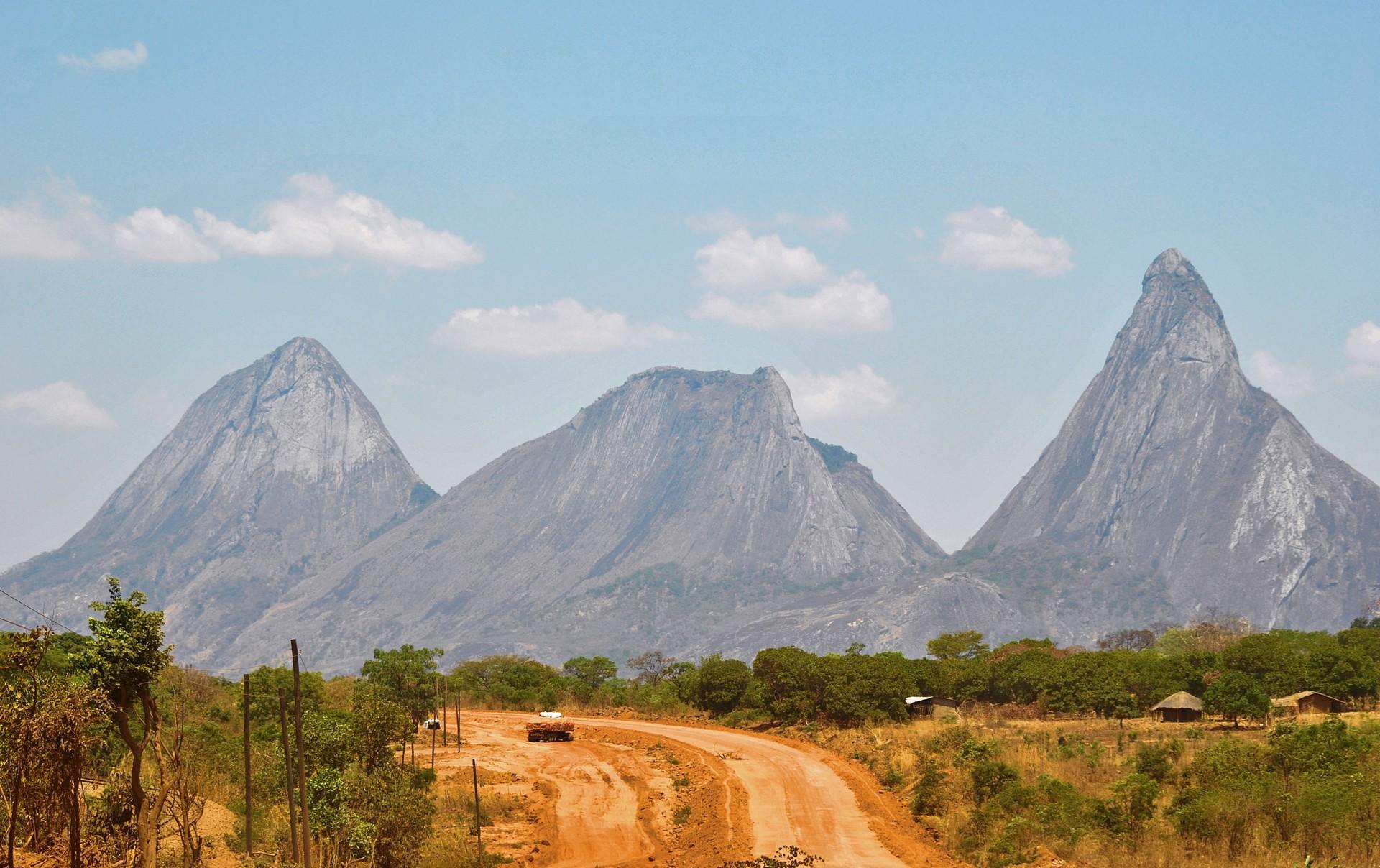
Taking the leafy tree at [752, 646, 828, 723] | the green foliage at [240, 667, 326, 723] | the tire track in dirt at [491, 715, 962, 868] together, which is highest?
the green foliage at [240, 667, 326, 723]

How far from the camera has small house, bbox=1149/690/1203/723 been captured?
7481 cm

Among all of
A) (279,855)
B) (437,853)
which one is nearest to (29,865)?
(279,855)

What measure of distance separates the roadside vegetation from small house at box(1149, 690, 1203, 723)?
1.27 meters

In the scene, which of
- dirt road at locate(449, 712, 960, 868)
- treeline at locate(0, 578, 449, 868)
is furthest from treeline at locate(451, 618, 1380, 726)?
treeline at locate(0, 578, 449, 868)

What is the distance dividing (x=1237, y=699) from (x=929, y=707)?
22804 mm

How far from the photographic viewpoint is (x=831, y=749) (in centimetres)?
6631

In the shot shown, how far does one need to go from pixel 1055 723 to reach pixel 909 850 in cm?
3750

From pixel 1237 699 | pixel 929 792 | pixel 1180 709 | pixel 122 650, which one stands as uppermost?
pixel 122 650

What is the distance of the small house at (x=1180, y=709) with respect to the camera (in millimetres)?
74812

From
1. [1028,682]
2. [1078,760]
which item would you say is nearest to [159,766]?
[1078,760]

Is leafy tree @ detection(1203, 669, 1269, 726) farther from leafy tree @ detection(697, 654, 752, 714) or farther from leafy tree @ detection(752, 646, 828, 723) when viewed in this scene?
leafy tree @ detection(697, 654, 752, 714)

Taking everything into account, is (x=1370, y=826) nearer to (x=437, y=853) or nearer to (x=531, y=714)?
(x=437, y=853)

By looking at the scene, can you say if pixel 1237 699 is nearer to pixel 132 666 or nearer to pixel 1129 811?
pixel 1129 811

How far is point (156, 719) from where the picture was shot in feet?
78.5
